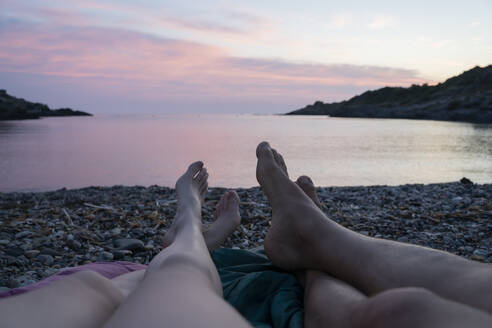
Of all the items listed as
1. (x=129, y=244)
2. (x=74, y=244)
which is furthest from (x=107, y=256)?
(x=74, y=244)

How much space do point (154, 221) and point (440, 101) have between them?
43.5 m

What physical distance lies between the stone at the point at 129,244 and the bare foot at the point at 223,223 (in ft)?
1.75

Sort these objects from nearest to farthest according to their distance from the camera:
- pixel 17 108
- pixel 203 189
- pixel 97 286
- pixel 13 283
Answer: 1. pixel 97 286
2. pixel 13 283
3. pixel 203 189
4. pixel 17 108

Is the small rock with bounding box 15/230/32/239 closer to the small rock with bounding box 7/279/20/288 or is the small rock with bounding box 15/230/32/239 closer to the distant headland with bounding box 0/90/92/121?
the small rock with bounding box 7/279/20/288

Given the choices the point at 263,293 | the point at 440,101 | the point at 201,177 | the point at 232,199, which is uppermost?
the point at 440,101

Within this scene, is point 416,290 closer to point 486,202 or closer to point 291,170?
point 486,202

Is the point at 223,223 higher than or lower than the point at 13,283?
higher

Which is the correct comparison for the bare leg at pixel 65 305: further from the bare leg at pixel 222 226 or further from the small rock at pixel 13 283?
the small rock at pixel 13 283

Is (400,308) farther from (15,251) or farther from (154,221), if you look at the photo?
(154,221)

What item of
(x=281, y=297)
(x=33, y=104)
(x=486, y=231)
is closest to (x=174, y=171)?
(x=486, y=231)

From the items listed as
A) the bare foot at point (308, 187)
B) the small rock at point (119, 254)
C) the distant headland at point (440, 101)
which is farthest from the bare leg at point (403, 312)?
the distant headland at point (440, 101)

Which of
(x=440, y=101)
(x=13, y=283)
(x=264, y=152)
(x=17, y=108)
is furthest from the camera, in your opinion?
(x=440, y=101)

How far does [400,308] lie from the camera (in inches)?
31.5

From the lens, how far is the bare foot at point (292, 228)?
1.72 meters
